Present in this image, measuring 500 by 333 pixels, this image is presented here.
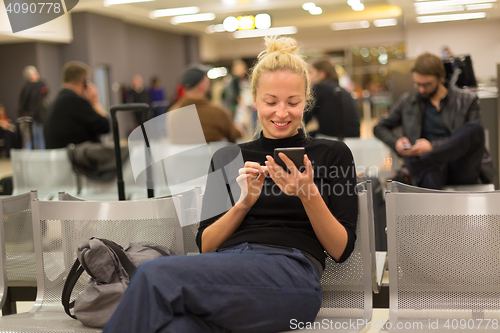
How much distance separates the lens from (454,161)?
2.76 metres

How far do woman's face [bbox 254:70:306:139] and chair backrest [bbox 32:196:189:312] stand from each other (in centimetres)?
44

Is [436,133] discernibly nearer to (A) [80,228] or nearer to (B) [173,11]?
(A) [80,228]

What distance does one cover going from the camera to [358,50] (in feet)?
61.2

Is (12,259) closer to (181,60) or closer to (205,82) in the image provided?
(205,82)

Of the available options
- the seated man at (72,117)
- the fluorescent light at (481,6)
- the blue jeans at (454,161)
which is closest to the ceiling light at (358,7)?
the fluorescent light at (481,6)

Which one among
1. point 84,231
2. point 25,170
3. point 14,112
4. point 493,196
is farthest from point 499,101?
point 14,112

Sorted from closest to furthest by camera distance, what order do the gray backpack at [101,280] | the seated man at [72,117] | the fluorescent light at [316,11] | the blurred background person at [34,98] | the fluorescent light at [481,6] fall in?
the gray backpack at [101,280], the fluorescent light at [481,6], the seated man at [72,117], the blurred background person at [34,98], the fluorescent light at [316,11]

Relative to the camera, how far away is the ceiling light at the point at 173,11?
1345 centimetres

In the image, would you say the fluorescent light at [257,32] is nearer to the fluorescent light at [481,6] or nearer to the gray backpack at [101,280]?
the fluorescent light at [481,6]

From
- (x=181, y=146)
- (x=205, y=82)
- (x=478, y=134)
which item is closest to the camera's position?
(x=478, y=134)

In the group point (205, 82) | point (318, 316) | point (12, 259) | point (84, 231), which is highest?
point (205, 82)

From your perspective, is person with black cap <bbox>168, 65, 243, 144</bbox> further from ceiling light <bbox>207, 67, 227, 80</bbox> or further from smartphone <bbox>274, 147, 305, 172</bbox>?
ceiling light <bbox>207, 67, 227, 80</bbox>

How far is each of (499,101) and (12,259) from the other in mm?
2986

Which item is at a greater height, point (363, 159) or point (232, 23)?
point (232, 23)
